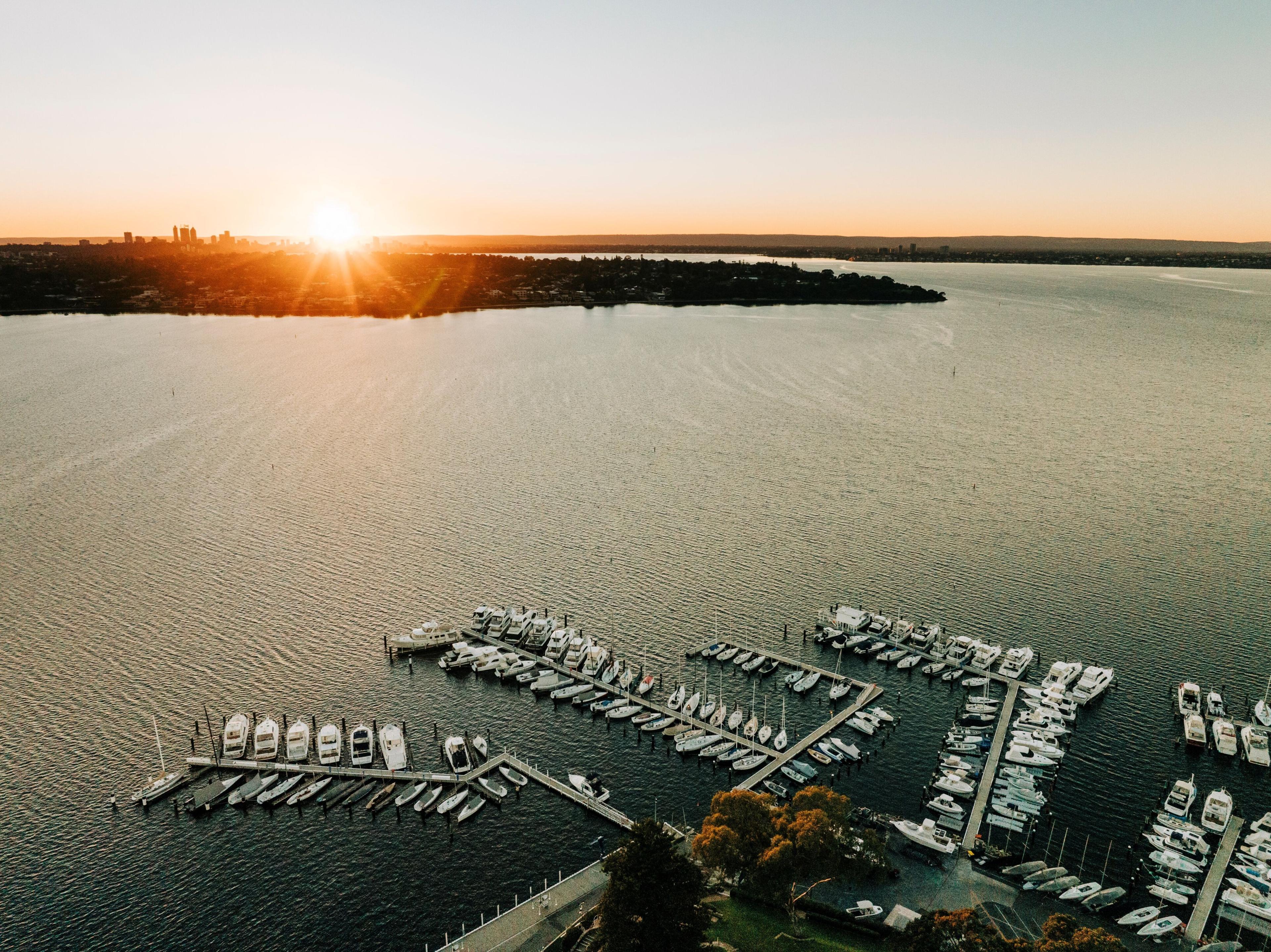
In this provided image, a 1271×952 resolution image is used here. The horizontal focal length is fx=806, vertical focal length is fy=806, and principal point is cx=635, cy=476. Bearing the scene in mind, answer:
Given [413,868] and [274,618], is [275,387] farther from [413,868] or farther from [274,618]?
[413,868]

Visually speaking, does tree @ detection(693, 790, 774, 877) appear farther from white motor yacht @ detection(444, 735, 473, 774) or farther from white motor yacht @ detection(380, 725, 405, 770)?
white motor yacht @ detection(380, 725, 405, 770)

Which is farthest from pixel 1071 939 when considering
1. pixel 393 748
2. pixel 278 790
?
pixel 278 790

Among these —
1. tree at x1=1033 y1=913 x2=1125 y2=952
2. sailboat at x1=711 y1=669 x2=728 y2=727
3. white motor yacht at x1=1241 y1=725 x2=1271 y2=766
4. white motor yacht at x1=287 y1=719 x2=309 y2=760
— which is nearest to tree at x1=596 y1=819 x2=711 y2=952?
tree at x1=1033 y1=913 x2=1125 y2=952

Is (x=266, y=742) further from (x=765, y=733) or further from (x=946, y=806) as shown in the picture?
(x=946, y=806)

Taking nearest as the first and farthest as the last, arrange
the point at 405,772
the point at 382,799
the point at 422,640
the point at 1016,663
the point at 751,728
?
the point at 382,799, the point at 405,772, the point at 751,728, the point at 1016,663, the point at 422,640

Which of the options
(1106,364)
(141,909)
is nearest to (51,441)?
(141,909)

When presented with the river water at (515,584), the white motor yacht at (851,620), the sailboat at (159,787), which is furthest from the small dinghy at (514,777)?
the white motor yacht at (851,620)
